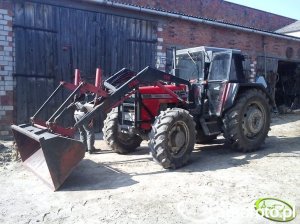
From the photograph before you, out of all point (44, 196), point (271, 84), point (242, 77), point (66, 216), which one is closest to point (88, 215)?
point (66, 216)

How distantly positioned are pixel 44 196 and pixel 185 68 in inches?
161

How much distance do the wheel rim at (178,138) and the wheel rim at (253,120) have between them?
164cm

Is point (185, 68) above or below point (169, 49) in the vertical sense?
below

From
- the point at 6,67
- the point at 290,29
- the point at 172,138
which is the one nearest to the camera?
the point at 172,138

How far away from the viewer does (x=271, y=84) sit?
16.2 metres

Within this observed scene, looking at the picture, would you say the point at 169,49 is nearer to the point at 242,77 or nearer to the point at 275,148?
the point at 242,77

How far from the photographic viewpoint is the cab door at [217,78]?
699 cm

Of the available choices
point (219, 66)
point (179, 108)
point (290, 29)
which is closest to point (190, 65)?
point (219, 66)

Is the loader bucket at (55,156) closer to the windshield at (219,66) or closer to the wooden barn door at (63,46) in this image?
the windshield at (219,66)

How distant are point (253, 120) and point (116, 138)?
286 cm

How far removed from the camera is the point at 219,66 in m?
7.08

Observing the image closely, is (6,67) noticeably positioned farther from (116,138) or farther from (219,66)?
(219,66)

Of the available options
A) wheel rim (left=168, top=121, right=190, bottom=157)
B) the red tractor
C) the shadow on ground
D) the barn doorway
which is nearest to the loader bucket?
the red tractor

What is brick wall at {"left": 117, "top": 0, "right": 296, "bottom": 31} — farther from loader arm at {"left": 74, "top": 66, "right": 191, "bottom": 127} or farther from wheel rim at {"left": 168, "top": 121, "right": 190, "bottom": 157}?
wheel rim at {"left": 168, "top": 121, "right": 190, "bottom": 157}
